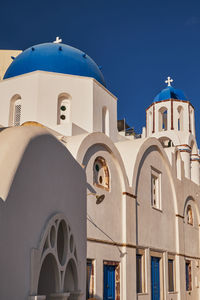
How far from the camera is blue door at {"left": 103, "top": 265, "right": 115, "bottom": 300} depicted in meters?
11.5

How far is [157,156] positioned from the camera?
1595 cm

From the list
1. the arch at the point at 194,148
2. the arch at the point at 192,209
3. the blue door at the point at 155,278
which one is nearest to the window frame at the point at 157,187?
the blue door at the point at 155,278

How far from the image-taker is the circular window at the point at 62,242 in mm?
6097

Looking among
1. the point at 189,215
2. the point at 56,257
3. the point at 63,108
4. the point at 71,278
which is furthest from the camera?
the point at 189,215

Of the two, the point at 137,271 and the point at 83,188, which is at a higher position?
the point at 83,188

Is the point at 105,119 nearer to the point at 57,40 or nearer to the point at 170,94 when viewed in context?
the point at 57,40

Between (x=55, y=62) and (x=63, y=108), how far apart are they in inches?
74.0

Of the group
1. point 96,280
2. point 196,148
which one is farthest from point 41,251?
point 196,148

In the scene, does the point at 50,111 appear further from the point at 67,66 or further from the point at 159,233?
the point at 159,233

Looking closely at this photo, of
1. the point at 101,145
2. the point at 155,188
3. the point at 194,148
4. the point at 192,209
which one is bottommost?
the point at 192,209

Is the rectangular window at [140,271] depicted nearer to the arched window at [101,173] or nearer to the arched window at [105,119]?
the arched window at [101,173]

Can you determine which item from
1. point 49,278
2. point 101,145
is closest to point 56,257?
point 49,278

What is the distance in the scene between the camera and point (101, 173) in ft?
39.9

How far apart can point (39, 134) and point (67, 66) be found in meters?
10.7
